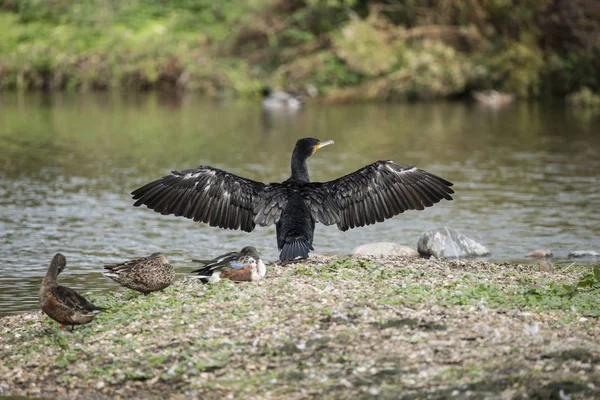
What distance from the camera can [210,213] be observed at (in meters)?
9.91

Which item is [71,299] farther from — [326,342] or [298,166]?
[298,166]

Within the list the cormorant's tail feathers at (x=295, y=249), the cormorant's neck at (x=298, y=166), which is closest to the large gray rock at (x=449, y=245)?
the cormorant's neck at (x=298, y=166)

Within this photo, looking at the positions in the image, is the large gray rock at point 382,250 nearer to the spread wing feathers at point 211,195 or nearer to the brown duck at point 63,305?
the spread wing feathers at point 211,195

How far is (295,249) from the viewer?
930cm

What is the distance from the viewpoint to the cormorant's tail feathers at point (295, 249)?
30.2ft

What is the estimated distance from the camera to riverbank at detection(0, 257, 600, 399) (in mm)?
6387

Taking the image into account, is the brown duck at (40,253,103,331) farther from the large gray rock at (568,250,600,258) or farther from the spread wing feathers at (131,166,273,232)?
the large gray rock at (568,250,600,258)

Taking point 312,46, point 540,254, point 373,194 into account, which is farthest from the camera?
point 312,46

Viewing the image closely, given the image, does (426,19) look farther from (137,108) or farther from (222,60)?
(137,108)

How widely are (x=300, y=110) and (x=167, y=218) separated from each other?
18.5 metres

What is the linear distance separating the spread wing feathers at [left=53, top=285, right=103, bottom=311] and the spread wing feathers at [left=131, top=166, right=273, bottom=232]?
2372mm

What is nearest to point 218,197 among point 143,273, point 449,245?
point 143,273

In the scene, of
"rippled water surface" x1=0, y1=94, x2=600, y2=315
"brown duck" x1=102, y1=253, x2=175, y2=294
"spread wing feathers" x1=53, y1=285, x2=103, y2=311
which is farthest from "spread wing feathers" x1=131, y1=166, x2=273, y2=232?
"spread wing feathers" x1=53, y1=285, x2=103, y2=311

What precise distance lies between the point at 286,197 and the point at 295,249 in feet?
2.44
